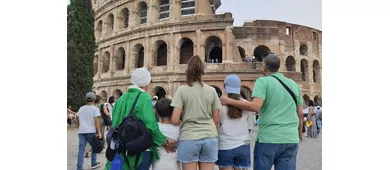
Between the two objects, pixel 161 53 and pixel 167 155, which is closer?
pixel 167 155

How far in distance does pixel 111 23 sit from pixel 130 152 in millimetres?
3883

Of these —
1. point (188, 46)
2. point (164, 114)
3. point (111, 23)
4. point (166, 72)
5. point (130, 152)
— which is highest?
point (111, 23)

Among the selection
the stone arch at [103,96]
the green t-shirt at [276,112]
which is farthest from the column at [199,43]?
the green t-shirt at [276,112]

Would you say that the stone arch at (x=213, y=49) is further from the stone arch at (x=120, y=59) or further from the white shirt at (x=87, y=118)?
the white shirt at (x=87, y=118)

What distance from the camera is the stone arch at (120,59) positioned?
5.84 m

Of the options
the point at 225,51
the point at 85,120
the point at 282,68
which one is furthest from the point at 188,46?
the point at 85,120

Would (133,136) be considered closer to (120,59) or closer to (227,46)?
(227,46)

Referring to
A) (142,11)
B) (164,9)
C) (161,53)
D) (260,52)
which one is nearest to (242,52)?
(260,52)

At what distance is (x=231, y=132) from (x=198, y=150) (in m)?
0.45

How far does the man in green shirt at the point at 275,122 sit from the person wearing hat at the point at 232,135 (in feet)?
0.82

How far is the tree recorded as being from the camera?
15.4ft

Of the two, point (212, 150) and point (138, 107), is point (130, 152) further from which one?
point (212, 150)

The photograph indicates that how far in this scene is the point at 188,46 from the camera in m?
4.80

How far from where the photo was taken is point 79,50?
196 inches
